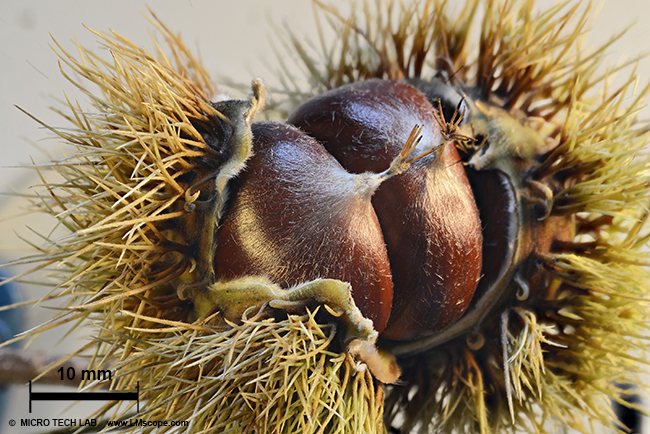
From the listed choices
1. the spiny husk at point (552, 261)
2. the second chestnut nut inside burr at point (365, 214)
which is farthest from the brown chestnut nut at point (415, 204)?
the spiny husk at point (552, 261)

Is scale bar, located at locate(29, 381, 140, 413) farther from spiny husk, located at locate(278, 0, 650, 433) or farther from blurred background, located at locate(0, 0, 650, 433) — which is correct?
spiny husk, located at locate(278, 0, 650, 433)

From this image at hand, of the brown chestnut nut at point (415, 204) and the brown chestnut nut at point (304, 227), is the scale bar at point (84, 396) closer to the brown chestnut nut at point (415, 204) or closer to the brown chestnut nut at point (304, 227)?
the brown chestnut nut at point (304, 227)

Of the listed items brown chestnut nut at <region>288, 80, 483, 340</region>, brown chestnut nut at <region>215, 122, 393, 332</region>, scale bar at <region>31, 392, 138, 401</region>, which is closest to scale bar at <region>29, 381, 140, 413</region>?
scale bar at <region>31, 392, 138, 401</region>

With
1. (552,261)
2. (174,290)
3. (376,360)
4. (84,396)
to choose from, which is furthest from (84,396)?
(552,261)

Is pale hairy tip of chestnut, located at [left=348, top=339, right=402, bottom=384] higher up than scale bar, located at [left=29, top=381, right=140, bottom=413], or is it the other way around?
scale bar, located at [left=29, top=381, right=140, bottom=413]

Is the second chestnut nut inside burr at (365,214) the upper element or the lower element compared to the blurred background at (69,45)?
lower
